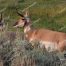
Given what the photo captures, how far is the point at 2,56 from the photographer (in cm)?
980

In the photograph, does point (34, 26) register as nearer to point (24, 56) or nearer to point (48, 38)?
point (48, 38)

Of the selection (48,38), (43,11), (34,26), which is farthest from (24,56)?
(43,11)

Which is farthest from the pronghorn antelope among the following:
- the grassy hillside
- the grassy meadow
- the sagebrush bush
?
the grassy hillside

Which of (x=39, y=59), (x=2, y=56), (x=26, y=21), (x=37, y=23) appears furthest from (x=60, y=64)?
(x=37, y=23)

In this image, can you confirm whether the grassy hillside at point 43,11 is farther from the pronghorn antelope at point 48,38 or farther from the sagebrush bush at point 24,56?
the sagebrush bush at point 24,56

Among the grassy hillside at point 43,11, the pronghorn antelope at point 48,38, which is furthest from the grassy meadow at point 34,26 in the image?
the pronghorn antelope at point 48,38

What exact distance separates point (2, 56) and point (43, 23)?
50.2ft

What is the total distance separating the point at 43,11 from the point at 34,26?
22.1ft

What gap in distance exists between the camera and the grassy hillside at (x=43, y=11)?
24841 millimetres

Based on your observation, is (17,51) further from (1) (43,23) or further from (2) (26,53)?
(1) (43,23)

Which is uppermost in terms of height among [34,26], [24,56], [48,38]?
[24,56]

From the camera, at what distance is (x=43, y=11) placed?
1110 inches

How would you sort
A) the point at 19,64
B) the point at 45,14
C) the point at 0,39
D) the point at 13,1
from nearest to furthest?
the point at 19,64, the point at 0,39, the point at 45,14, the point at 13,1

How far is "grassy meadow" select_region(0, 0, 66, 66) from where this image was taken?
31.3ft
